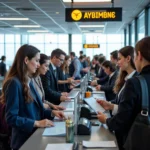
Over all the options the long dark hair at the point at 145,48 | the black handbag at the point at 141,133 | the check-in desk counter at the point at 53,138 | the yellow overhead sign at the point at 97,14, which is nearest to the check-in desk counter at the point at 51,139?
the check-in desk counter at the point at 53,138

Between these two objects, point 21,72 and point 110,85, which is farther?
point 110,85

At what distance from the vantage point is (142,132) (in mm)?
1762

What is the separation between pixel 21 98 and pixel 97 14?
4.27m

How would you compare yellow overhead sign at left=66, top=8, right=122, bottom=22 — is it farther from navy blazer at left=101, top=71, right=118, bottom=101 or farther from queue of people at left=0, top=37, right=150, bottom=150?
queue of people at left=0, top=37, right=150, bottom=150

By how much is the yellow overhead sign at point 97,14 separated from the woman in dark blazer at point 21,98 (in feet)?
13.0

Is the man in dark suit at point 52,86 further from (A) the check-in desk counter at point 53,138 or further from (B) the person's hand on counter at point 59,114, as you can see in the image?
(A) the check-in desk counter at point 53,138

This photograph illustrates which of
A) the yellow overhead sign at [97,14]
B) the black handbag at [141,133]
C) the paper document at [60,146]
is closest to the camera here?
the black handbag at [141,133]

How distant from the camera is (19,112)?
2498 mm

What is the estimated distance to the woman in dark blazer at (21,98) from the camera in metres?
2.40

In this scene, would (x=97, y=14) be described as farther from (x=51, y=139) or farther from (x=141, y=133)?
(x=141, y=133)

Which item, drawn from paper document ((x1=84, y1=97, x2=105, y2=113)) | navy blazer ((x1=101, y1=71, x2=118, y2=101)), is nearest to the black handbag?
paper document ((x1=84, y1=97, x2=105, y2=113))

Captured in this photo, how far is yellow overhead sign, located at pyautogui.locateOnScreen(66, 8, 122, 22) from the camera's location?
637 cm

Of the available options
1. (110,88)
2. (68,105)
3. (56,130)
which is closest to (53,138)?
(56,130)

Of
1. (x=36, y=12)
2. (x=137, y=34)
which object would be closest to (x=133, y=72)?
Answer: (x=36, y=12)
